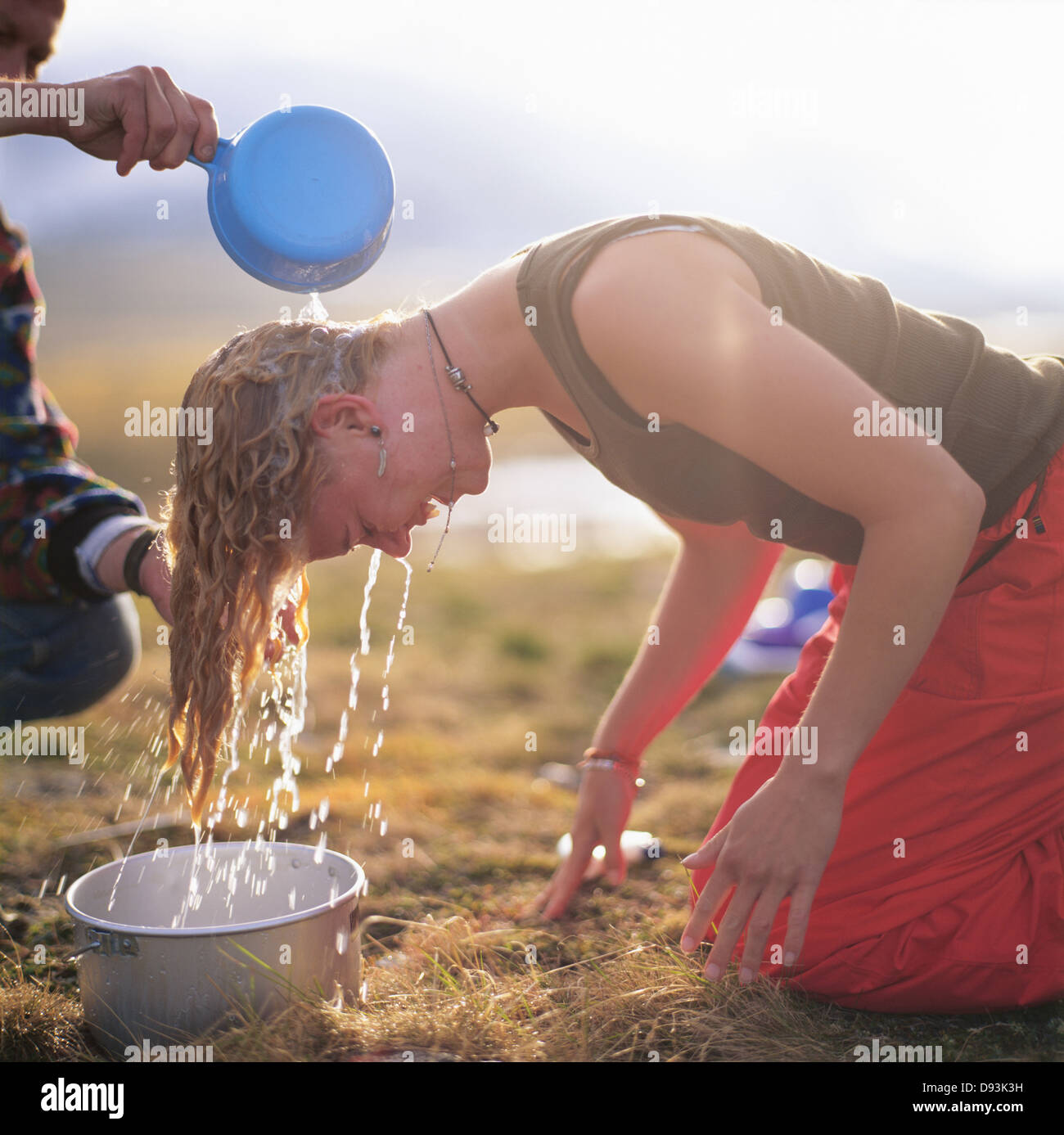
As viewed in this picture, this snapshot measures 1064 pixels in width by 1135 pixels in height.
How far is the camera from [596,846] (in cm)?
262

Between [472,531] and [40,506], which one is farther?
[472,531]

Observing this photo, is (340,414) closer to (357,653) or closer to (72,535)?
(72,535)

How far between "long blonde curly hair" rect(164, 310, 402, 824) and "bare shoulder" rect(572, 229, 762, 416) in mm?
390

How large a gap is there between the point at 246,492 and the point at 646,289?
2.41 feet

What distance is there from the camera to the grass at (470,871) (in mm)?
1906

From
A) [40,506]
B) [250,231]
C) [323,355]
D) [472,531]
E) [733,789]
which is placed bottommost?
[472,531]

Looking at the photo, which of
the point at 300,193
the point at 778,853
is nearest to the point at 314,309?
the point at 300,193

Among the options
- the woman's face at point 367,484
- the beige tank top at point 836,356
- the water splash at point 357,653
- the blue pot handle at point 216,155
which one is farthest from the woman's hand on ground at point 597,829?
the blue pot handle at point 216,155

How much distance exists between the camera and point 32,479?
8.20 feet

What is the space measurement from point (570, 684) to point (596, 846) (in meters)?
2.32

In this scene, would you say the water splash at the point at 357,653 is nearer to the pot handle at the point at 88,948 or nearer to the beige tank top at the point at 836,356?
the beige tank top at the point at 836,356

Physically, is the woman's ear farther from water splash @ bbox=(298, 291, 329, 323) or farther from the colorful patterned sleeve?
the colorful patterned sleeve
